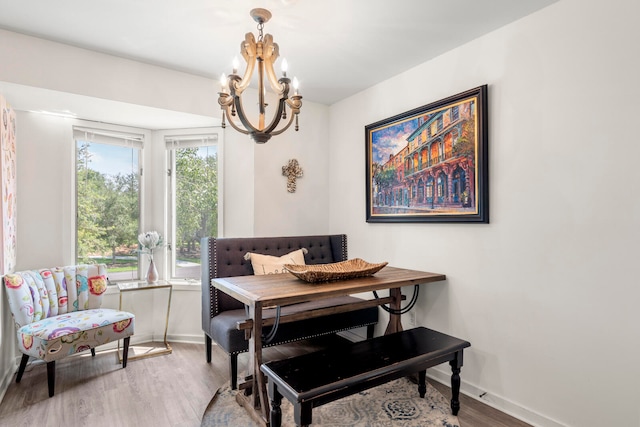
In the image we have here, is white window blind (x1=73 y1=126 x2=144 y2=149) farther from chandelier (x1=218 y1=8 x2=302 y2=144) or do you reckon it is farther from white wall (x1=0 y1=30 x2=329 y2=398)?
chandelier (x1=218 y1=8 x2=302 y2=144)

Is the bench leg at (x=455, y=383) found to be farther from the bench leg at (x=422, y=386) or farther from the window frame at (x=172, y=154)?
the window frame at (x=172, y=154)

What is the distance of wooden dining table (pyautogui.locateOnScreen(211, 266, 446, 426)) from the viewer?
6.60 ft

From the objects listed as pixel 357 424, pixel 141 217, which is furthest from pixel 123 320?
pixel 357 424

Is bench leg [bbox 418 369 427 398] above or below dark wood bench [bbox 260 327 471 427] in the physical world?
below

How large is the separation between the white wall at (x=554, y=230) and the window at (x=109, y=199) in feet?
9.67

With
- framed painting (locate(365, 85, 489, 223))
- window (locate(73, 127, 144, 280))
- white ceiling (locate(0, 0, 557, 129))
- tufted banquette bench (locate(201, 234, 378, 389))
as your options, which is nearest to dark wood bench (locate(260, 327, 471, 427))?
tufted banquette bench (locate(201, 234, 378, 389))

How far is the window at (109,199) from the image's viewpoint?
10.9 ft

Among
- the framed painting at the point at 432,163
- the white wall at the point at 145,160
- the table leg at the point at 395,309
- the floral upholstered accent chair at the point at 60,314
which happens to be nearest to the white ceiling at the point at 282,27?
the white wall at the point at 145,160

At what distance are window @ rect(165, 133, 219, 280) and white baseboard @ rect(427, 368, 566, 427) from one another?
99.9 inches

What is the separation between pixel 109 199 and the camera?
3.46 metres

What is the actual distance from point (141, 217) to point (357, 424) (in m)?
2.83

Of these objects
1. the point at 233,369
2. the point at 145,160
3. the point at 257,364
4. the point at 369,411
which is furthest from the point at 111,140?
the point at 369,411

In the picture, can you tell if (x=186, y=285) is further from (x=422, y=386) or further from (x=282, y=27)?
(x=282, y=27)

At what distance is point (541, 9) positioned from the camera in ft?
6.86
